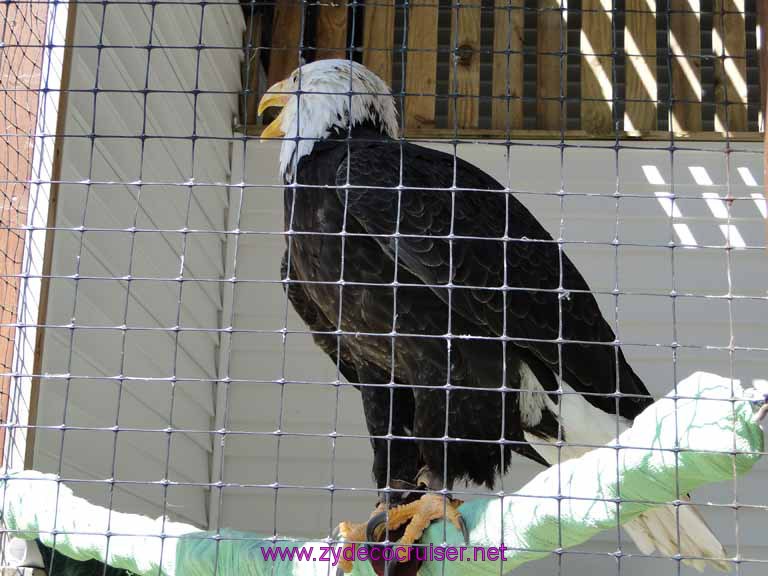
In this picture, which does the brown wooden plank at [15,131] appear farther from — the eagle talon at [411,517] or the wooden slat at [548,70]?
the wooden slat at [548,70]

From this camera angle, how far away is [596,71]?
4.55 meters

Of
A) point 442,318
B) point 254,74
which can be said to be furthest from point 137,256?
point 254,74

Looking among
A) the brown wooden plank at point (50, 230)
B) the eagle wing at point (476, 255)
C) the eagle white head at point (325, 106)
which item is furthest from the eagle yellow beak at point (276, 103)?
the brown wooden plank at point (50, 230)

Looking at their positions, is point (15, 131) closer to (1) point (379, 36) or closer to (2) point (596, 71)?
(1) point (379, 36)

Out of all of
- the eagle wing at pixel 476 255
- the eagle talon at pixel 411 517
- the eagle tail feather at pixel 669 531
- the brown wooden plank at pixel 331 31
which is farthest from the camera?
the brown wooden plank at pixel 331 31

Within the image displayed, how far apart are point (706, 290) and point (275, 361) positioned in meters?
1.89

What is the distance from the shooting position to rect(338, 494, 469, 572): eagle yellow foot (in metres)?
2.74

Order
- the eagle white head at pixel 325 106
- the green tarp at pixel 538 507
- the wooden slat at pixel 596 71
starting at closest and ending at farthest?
the green tarp at pixel 538 507 → the eagle white head at pixel 325 106 → the wooden slat at pixel 596 71

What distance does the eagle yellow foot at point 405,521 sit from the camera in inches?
108

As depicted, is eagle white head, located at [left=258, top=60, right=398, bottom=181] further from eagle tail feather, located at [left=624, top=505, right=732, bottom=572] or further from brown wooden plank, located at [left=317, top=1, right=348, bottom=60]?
eagle tail feather, located at [left=624, top=505, right=732, bottom=572]

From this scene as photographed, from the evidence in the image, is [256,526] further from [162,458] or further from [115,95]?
[115,95]

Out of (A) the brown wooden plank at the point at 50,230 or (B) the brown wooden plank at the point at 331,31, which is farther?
(B) the brown wooden plank at the point at 331,31

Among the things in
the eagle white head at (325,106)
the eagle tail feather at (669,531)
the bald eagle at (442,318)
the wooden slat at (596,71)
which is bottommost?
the eagle tail feather at (669,531)

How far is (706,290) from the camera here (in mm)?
4340
